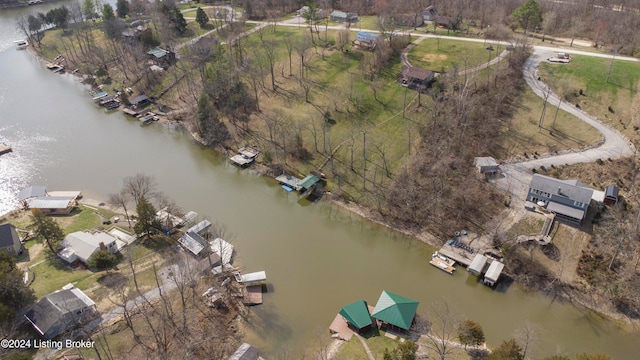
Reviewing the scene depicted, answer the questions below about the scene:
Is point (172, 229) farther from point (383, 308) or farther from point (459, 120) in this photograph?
point (459, 120)

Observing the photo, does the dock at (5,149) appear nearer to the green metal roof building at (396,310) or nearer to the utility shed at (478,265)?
the green metal roof building at (396,310)

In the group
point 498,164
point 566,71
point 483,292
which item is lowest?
point 483,292

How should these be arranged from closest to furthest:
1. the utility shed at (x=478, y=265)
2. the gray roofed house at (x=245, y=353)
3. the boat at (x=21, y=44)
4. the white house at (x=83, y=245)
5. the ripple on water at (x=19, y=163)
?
the gray roofed house at (x=245, y=353)
the utility shed at (x=478, y=265)
the white house at (x=83, y=245)
the ripple on water at (x=19, y=163)
the boat at (x=21, y=44)

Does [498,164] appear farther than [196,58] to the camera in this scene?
No

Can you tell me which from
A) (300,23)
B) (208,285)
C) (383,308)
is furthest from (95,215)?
(300,23)

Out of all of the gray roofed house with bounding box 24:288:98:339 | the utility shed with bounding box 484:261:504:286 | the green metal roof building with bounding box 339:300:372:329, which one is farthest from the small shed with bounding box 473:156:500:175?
the gray roofed house with bounding box 24:288:98:339

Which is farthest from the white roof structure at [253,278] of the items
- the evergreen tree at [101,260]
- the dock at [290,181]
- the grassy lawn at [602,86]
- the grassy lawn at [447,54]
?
the grassy lawn at [602,86]

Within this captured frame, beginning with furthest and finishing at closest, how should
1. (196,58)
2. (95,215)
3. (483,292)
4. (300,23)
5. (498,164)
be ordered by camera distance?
(300,23) < (196,58) < (498,164) < (95,215) < (483,292)

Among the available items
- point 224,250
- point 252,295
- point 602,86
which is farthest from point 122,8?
point 602,86
